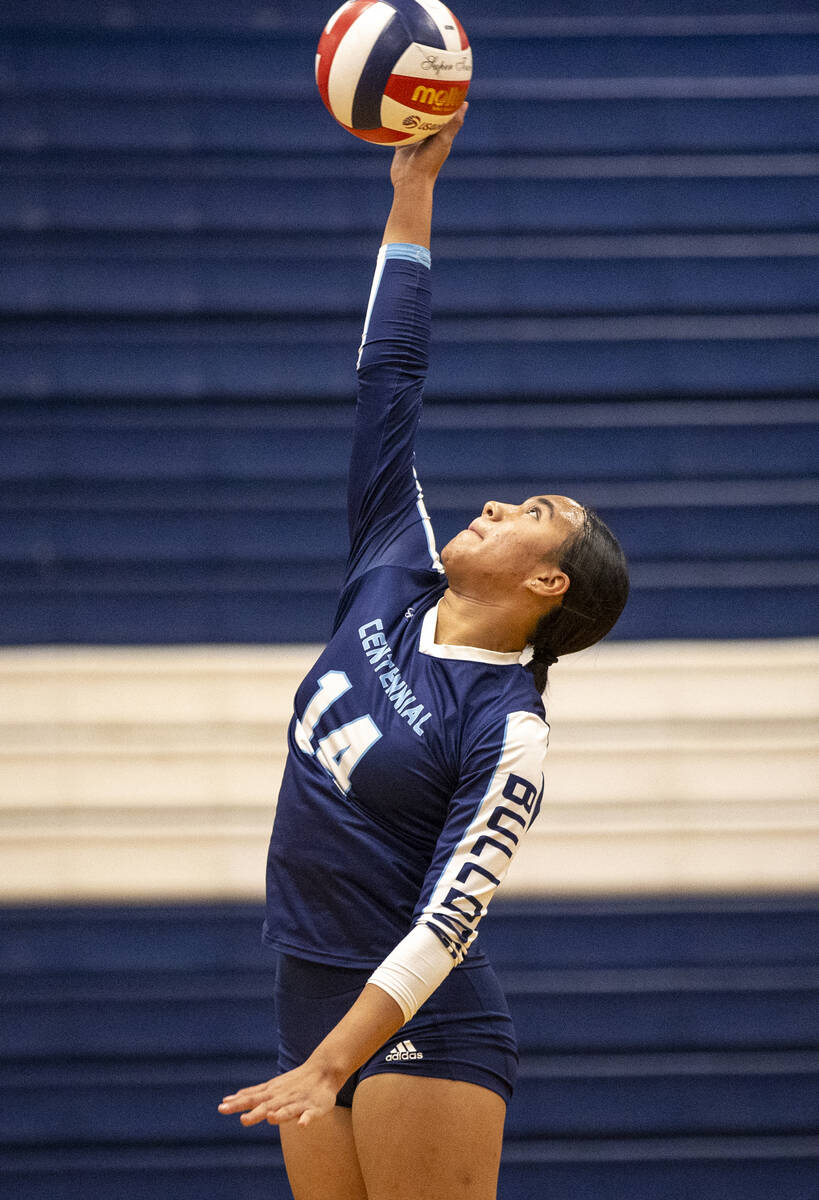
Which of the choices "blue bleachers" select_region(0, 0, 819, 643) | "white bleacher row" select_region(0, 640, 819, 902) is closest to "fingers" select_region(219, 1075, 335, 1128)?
"white bleacher row" select_region(0, 640, 819, 902)

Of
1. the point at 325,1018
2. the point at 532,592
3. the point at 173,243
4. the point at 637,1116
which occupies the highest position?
the point at 173,243

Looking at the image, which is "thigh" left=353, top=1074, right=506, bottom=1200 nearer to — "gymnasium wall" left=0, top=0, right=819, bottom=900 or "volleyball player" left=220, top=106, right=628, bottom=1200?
"volleyball player" left=220, top=106, right=628, bottom=1200

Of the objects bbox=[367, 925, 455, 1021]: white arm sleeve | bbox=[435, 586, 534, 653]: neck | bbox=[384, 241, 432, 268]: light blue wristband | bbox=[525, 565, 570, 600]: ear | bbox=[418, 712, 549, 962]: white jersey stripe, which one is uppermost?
bbox=[384, 241, 432, 268]: light blue wristband

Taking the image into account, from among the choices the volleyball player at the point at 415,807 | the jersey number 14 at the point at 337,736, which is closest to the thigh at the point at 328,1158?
the volleyball player at the point at 415,807

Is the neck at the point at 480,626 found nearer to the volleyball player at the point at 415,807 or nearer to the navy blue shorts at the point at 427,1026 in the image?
the volleyball player at the point at 415,807

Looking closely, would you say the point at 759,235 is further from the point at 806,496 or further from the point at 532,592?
the point at 532,592

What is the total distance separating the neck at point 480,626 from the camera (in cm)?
224

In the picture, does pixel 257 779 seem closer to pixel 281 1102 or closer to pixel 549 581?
pixel 549 581

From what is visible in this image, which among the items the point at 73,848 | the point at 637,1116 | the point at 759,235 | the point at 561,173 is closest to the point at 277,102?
the point at 561,173

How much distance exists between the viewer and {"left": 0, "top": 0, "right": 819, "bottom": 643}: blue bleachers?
3.63 metres

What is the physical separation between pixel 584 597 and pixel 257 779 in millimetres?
1626

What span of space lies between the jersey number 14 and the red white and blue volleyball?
1157 millimetres

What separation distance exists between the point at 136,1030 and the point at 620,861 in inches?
60.6

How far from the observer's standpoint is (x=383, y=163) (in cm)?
368
